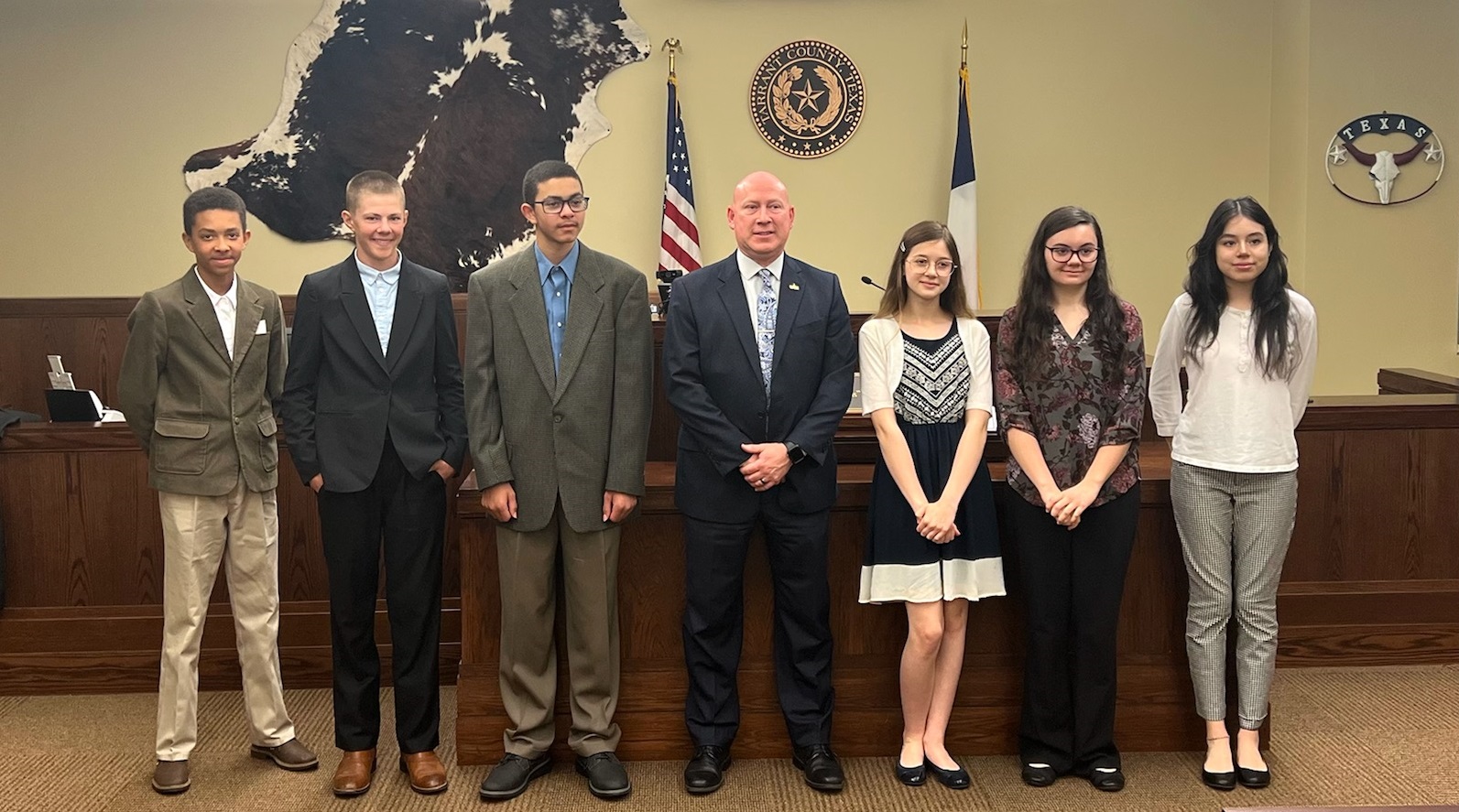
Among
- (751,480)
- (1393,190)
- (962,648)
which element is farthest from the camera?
(1393,190)

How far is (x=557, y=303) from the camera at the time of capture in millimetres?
3162

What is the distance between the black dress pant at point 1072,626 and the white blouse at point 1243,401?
0.75 feet

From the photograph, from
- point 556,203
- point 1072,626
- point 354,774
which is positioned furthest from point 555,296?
point 1072,626

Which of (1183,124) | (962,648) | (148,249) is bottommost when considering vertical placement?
(962,648)

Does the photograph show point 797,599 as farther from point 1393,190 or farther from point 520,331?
point 1393,190

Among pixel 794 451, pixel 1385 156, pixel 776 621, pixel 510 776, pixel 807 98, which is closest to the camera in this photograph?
pixel 794 451

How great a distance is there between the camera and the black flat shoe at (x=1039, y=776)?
3209 millimetres

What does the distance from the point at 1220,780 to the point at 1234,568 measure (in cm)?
54

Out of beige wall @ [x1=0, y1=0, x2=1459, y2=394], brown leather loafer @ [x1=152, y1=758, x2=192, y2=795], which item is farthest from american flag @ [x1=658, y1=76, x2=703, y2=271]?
brown leather loafer @ [x1=152, y1=758, x2=192, y2=795]

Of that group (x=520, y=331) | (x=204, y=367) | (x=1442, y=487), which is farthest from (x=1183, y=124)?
(x=204, y=367)

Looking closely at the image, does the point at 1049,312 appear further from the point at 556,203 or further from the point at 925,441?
the point at 556,203

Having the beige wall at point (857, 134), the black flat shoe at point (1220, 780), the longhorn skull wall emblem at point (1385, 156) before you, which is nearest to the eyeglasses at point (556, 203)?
the black flat shoe at point (1220, 780)

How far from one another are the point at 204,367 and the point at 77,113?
354cm

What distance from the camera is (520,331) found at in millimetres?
3121
